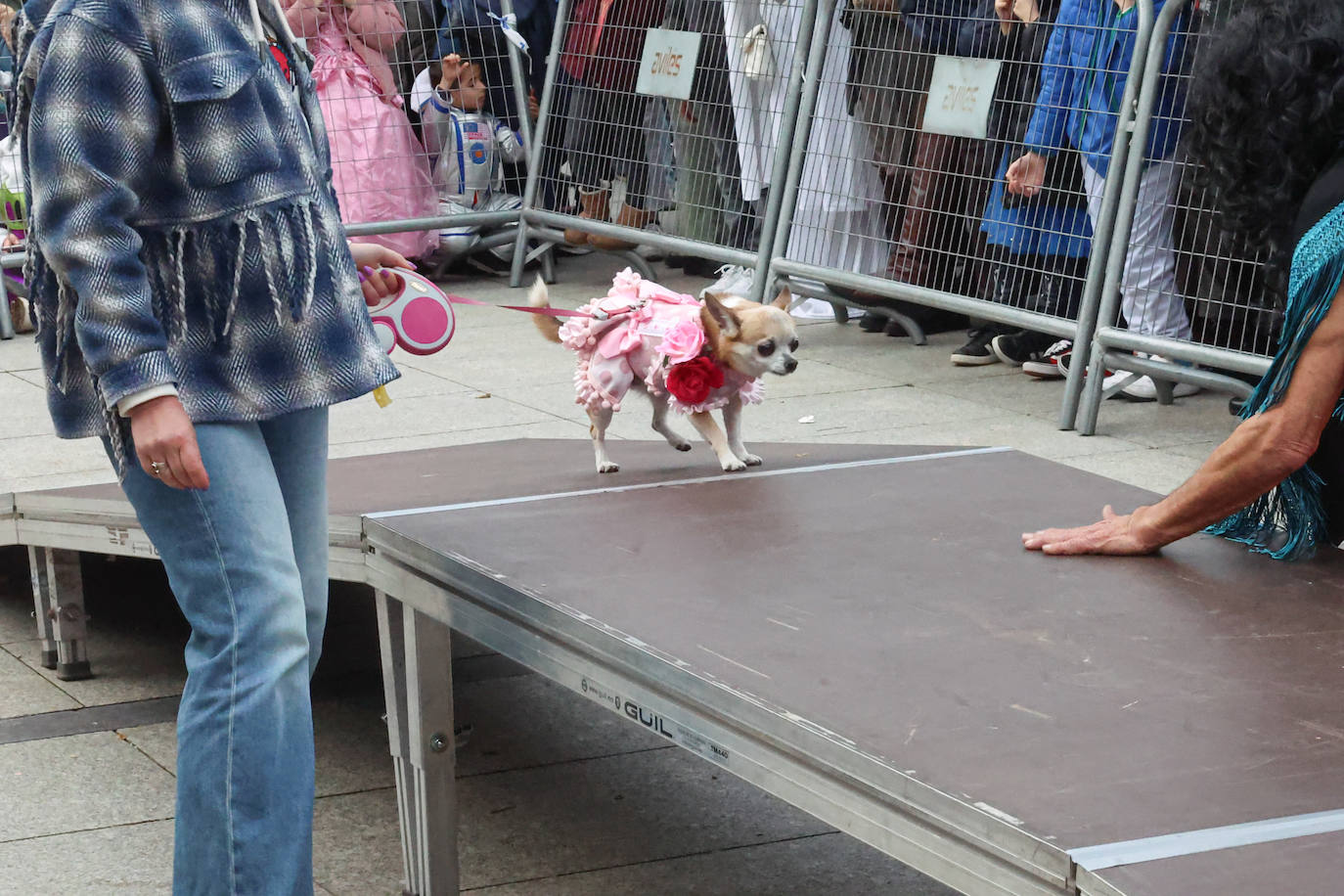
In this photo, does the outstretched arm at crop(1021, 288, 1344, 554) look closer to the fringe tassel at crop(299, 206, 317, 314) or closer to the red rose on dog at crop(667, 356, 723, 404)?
the red rose on dog at crop(667, 356, 723, 404)

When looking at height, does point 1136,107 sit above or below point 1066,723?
above

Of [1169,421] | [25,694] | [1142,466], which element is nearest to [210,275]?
[25,694]

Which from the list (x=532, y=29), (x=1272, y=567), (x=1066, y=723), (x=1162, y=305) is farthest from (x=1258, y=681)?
(x=532, y=29)

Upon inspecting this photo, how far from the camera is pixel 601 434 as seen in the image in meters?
3.73

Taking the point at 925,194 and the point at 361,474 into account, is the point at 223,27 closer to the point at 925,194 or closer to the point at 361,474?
the point at 361,474

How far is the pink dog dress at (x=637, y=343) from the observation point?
3.51m

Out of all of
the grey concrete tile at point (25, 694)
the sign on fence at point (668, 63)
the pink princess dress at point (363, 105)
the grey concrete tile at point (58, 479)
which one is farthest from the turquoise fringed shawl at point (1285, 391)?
the pink princess dress at point (363, 105)

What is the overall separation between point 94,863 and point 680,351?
156 cm

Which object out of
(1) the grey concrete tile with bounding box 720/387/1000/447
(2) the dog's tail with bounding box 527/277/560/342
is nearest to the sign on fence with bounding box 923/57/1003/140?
(1) the grey concrete tile with bounding box 720/387/1000/447

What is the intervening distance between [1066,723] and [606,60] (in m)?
6.96

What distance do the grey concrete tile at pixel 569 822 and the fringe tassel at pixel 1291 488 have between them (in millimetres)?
1105

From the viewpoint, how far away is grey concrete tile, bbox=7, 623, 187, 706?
4242 mm

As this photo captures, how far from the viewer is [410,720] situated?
10.2 ft

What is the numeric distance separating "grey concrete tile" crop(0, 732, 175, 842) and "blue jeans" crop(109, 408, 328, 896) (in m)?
1.18
